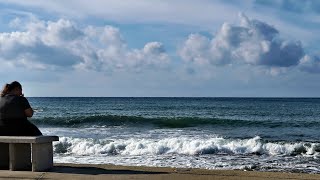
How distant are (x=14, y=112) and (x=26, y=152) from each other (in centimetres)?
68

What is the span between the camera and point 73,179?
264 inches

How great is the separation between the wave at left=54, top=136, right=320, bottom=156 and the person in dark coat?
323 inches

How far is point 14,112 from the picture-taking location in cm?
738

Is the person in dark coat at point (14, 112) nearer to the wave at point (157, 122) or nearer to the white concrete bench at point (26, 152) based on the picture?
the white concrete bench at point (26, 152)

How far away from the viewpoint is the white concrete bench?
23.5 feet

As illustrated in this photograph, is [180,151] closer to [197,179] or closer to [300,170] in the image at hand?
[300,170]

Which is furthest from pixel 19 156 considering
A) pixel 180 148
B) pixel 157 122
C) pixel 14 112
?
pixel 157 122

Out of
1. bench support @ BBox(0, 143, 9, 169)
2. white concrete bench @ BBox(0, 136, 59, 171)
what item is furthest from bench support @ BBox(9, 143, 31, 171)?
bench support @ BBox(0, 143, 9, 169)

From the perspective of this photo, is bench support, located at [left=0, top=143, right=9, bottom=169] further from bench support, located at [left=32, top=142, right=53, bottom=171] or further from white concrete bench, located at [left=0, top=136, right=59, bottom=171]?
bench support, located at [left=32, top=142, right=53, bottom=171]

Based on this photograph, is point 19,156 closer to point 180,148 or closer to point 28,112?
point 28,112

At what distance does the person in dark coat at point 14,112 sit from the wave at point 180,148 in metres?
8.22

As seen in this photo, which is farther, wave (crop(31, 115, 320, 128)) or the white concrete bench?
wave (crop(31, 115, 320, 128))

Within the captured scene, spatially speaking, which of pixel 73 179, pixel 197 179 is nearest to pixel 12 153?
pixel 73 179

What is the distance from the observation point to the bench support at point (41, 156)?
7.17 metres
